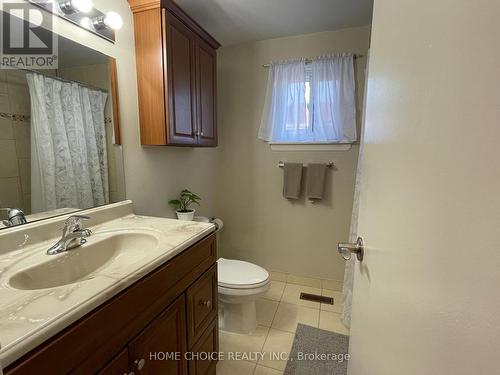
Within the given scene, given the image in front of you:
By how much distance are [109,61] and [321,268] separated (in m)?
2.24

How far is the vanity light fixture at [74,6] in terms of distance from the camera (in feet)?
3.46

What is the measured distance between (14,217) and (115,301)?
2.04 ft

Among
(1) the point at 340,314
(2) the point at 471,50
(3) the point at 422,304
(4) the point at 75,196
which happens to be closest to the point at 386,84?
(2) the point at 471,50

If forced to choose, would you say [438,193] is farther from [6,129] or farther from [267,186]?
[267,186]

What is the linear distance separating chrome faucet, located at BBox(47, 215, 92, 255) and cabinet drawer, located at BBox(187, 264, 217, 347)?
488mm

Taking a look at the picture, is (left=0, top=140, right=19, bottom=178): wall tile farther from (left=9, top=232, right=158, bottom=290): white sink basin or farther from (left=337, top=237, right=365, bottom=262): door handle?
(left=337, top=237, right=365, bottom=262): door handle

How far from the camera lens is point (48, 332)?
517 millimetres

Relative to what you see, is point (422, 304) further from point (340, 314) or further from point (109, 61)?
point (340, 314)

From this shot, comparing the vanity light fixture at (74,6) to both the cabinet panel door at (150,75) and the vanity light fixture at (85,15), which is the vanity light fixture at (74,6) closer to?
the vanity light fixture at (85,15)

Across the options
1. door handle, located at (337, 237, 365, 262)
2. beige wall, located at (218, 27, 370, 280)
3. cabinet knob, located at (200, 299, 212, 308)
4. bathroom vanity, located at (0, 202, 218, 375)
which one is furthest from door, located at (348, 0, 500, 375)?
beige wall, located at (218, 27, 370, 280)

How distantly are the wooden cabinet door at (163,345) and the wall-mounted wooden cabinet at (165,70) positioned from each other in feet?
3.03

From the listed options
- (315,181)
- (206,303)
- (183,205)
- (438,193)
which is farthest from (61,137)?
(315,181)

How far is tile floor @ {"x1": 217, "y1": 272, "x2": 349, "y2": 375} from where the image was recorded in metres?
1.47

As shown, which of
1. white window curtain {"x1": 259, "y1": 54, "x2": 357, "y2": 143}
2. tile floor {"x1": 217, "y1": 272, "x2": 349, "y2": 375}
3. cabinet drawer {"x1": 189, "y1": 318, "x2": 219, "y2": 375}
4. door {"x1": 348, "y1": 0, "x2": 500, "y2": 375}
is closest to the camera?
door {"x1": 348, "y1": 0, "x2": 500, "y2": 375}
